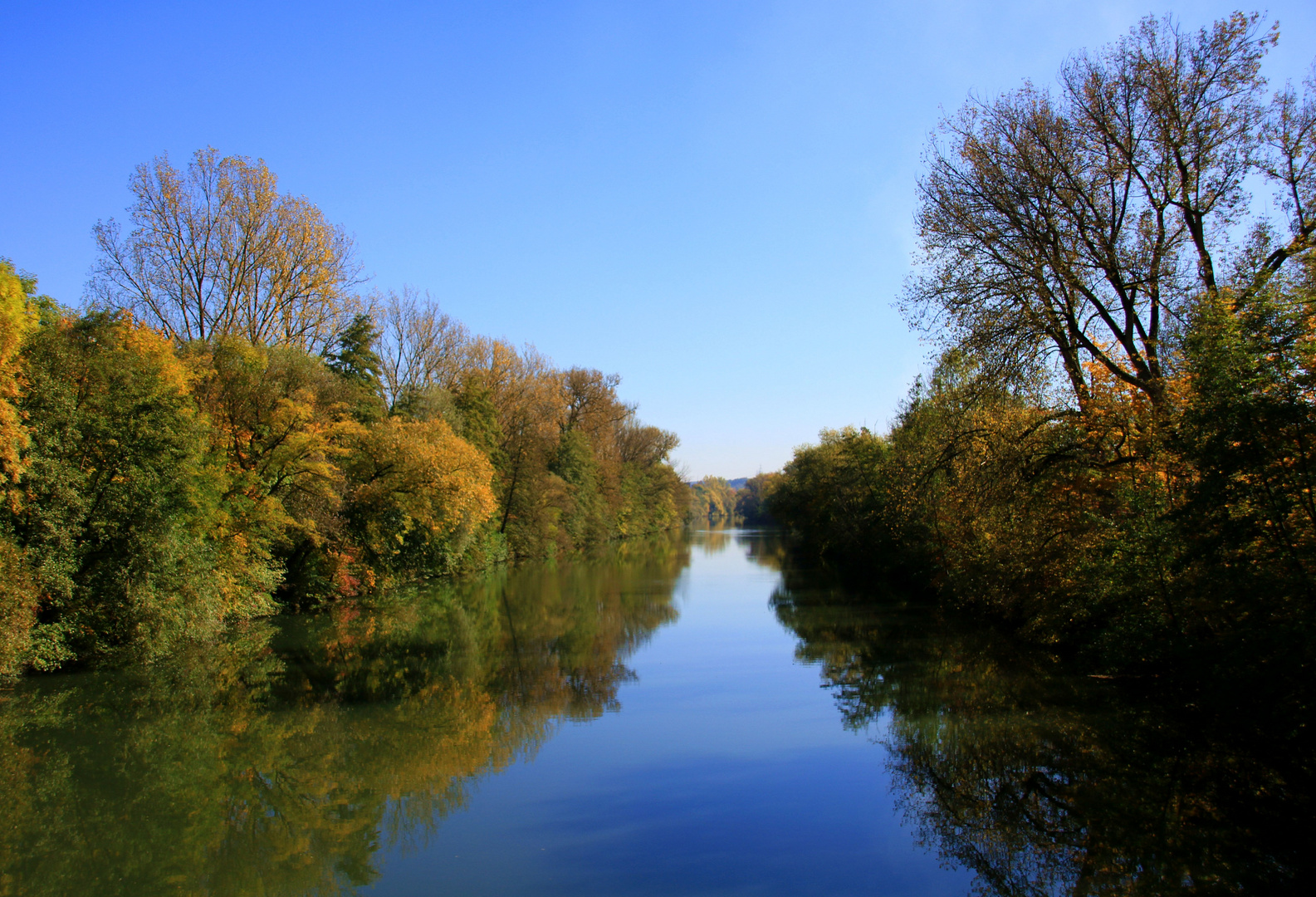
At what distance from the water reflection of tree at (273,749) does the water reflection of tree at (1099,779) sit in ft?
16.5

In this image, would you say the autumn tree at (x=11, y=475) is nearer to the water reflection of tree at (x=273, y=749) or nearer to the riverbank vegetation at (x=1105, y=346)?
the water reflection of tree at (x=273, y=749)

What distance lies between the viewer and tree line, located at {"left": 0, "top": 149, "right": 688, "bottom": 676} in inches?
539

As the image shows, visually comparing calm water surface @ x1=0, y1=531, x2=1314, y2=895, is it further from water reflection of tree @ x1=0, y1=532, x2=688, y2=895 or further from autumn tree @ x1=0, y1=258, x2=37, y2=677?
autumn tree @ x1=0, y1=258, x2=37, y2=677

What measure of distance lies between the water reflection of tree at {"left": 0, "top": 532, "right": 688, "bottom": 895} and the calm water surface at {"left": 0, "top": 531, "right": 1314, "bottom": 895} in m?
0.05

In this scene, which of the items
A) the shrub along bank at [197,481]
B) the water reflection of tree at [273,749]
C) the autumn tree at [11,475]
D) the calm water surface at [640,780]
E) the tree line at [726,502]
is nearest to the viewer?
the calm water surface at [640,780]

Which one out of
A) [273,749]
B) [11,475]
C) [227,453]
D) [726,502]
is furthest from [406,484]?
[726,502]

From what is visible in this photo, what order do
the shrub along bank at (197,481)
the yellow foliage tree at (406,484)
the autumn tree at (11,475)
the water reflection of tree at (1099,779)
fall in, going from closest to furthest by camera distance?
the water reflection of tree at (1099,779) < the autumn tree at (11,475) < the shrub along bank at (197,481) < the yellow foliage tree at (406,484)

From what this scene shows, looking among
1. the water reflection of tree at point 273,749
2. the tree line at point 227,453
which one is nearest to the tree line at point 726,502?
the tree line at point 227,453

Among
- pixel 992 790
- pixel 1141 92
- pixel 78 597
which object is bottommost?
pixel 992 790

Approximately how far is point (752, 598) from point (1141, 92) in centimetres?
1918

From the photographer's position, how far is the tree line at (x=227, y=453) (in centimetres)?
1370

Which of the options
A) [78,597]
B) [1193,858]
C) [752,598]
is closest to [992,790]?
[1193,858]

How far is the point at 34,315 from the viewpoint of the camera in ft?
46.8

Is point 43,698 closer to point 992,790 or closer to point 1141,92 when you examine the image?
point 992,790
